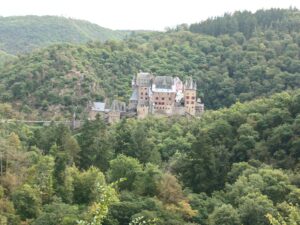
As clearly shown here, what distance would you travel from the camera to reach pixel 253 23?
134000 mm

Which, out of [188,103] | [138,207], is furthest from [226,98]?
[138,207]

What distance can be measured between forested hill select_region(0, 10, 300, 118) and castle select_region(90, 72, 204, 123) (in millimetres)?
8022

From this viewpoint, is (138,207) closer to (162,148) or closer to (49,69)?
(162,148)

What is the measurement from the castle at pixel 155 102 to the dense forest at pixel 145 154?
5.05m

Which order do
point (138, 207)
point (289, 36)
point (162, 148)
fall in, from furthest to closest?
1. point (289, 36)
2. point (162, 148)
3. point (138, 207)

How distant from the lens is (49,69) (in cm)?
9962

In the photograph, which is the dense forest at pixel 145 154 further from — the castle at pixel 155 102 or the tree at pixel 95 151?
the castle at pixel 155 102

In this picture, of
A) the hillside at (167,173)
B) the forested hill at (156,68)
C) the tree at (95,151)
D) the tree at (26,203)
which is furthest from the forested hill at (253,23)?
the tree at (26,203)

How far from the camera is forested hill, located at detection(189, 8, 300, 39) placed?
128m

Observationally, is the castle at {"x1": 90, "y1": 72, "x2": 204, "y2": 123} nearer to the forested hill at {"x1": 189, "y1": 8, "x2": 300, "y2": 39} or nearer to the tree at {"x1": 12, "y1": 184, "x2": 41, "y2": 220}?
the tree at {"x1": 12, "y1": 184, "x2": 41, "y2": 220}

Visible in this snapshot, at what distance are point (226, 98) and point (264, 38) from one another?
25606 millimetres

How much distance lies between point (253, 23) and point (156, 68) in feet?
121

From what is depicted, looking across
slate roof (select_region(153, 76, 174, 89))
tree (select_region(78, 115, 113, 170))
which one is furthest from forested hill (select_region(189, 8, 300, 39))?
tree (select_region(78, 115, 113, 170))

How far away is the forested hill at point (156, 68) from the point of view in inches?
3733
